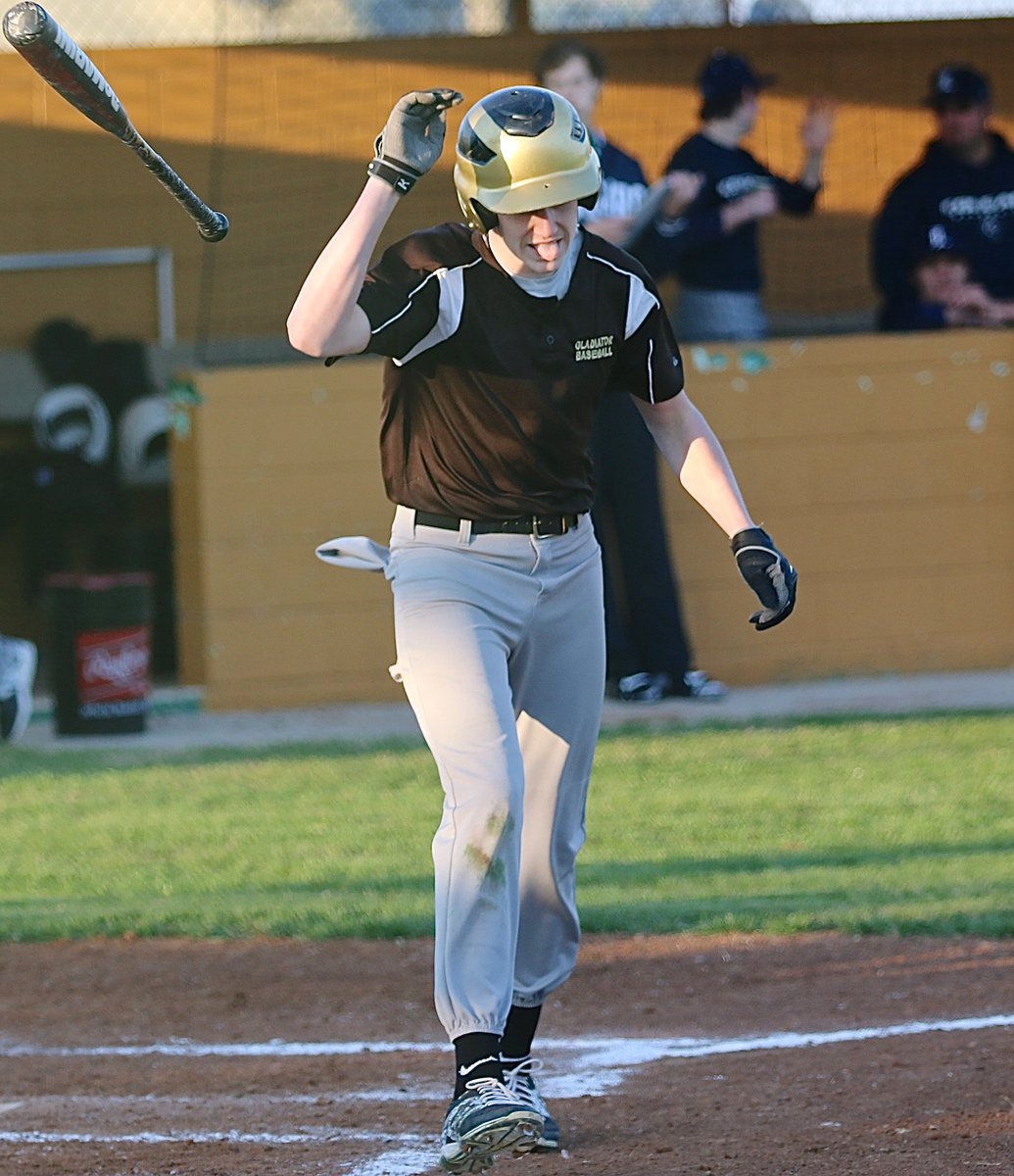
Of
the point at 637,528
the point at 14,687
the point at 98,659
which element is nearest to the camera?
the point at 14,687

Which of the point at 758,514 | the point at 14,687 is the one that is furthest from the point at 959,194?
the point at 14,687

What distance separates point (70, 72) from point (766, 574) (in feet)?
5.56

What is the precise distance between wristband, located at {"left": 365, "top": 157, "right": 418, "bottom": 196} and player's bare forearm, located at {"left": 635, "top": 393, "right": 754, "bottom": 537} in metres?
0.85

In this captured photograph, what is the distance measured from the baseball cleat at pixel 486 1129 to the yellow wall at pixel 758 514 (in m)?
7.12

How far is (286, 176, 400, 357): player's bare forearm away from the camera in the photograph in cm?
371

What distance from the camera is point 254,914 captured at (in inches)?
257

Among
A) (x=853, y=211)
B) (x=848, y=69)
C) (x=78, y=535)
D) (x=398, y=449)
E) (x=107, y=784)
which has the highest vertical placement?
(x=848, y=69)

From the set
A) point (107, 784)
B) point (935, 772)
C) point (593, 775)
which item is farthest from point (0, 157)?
point (935, 772)

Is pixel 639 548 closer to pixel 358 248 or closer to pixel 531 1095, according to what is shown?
pixel 531 1095

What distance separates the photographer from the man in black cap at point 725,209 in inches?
414

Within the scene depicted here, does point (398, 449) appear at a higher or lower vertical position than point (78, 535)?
higher

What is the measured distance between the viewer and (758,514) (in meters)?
11.0

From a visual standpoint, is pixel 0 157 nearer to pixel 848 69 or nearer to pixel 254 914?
pixel 848 69

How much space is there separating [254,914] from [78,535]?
20.9 feet
